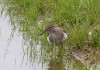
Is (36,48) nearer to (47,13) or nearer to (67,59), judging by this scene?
(67,59)

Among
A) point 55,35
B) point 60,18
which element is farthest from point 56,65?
point 60,18

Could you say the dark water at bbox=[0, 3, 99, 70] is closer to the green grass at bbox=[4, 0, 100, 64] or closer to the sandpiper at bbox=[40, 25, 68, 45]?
the green grass at bbox=[4, 0, 100, 64]

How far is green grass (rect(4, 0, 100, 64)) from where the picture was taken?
7461mm

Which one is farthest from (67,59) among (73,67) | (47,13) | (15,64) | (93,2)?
(47,13)

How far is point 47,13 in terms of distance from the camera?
9.00 meters

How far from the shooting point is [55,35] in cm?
740

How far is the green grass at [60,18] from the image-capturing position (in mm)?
7461

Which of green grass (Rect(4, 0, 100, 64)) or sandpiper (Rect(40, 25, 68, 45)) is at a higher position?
green grass (Rect(4, 0, 100, 64))

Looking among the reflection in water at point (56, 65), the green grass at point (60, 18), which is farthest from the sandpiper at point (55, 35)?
the reflection in water at point (56, 65)

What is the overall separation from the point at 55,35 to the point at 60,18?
0.93 m

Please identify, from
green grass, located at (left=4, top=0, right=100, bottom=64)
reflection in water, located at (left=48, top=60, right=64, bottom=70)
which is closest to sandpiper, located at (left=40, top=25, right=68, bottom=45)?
green grass, located at (left=4, top=0, right=100, bottom=64)

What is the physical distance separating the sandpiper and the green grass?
219 millimetres

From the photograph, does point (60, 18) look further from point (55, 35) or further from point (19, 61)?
point (19, 61)

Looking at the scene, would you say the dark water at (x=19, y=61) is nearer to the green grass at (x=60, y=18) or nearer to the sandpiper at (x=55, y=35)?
the green grass at (x=60, y=18)
